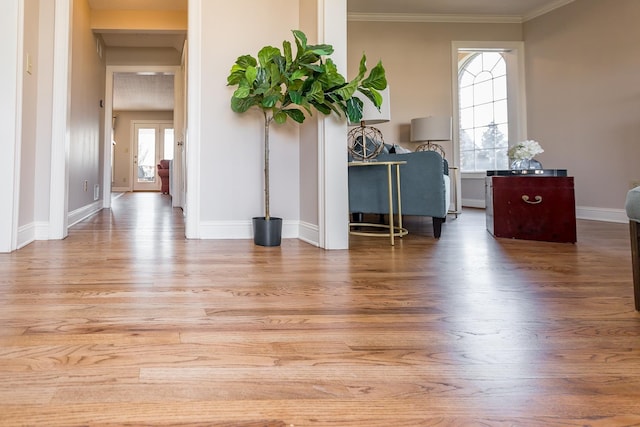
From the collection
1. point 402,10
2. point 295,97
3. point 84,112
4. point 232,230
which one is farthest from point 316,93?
point 402,10

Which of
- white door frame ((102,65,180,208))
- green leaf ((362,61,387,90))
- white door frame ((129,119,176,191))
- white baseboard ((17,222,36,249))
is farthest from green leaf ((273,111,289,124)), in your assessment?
white door frame ((129,119,176,191))

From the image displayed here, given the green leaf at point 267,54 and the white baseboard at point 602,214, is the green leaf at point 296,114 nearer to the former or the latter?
Answer: the green leaf at point 267,54

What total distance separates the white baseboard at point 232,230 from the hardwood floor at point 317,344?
0.98 meters

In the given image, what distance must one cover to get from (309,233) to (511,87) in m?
4.35

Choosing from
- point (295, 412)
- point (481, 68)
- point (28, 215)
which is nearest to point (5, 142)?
point (28, 215)

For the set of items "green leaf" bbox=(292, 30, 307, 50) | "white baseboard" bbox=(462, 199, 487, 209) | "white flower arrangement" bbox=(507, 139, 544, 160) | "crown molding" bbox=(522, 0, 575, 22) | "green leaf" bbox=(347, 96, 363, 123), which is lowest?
"white baseboard" bbox=(462, 199, 487, 209)

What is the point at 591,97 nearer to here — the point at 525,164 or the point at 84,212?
the point at 525,164

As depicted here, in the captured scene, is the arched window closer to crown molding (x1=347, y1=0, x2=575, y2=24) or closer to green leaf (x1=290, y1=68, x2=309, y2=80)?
crown molding (x1=347, y1=0, x2=575, y2=24)

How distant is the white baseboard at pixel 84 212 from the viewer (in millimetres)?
3529

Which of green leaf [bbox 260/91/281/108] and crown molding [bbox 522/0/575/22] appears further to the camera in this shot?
crown molding [bbox 522/0/575/22]

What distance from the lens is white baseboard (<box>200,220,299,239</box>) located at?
9.33 ft

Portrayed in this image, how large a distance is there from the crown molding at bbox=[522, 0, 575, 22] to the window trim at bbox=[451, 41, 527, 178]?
0.32m

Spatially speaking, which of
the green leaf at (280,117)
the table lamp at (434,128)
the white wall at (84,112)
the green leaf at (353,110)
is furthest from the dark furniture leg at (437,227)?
the white wall at (84,112)

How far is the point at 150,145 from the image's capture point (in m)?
12.1
